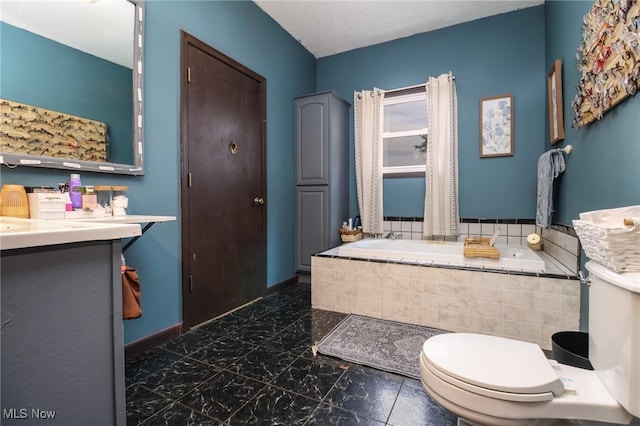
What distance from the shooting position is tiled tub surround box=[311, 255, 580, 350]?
188 cm

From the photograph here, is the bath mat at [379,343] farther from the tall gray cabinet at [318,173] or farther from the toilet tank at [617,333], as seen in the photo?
the tall gray cabinet at [318,173]

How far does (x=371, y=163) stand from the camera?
3436mm

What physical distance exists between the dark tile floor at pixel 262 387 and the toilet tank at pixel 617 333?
0.62 metres

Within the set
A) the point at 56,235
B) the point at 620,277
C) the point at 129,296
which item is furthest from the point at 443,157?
the point at 56,235

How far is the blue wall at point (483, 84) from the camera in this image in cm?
290

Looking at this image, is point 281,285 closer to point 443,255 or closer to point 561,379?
point 443,255

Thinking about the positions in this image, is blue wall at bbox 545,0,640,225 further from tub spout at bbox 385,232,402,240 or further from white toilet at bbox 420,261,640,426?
tub spout at bbox 385,232,402,240

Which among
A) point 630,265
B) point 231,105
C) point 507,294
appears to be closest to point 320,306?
point 507,294

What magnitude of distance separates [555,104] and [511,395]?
2470mm

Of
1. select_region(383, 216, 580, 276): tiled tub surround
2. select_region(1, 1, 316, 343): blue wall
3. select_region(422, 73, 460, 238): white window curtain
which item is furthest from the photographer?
select_region(422, 73, 460, 238): white window curtain

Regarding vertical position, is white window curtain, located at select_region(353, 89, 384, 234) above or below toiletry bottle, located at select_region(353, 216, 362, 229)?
above

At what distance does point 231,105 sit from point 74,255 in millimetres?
2059

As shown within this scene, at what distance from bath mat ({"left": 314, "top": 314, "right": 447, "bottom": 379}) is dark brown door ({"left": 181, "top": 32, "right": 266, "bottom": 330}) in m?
0.99

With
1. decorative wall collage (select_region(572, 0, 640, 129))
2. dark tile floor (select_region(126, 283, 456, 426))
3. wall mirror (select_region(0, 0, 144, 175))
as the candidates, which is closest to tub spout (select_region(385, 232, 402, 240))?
dark tile floor (select_region(126, 283, 456, 426))
